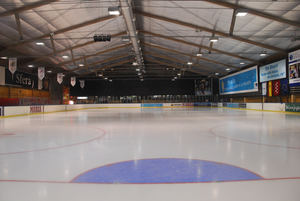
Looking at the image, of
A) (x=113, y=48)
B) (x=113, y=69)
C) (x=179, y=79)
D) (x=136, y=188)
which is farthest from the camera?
(x=179, y=79)

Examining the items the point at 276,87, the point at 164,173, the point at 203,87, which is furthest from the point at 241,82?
the point at 164,173

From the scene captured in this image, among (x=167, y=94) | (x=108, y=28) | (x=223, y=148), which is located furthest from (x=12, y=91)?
(x=223, y=148)

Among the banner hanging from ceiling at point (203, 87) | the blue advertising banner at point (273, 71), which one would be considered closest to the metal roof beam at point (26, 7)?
the blue advertising banner at point (273, 71)

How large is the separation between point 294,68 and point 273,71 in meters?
3.74

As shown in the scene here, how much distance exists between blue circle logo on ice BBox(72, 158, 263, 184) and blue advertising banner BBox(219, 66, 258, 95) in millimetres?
25891

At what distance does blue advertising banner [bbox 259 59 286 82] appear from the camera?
2208cm

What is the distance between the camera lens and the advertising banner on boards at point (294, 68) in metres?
19.5

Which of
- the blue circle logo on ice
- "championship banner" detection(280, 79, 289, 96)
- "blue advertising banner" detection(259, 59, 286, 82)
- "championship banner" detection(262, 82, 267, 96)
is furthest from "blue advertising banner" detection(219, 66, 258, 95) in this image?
the blue circle logo on ice

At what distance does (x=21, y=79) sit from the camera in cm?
2952

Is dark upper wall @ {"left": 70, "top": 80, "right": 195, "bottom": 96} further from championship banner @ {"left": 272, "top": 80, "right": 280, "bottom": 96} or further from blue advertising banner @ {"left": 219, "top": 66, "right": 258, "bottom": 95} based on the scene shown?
championship banner @ {"left": 272, "top": 80, "right": 280, "bottom": 96}

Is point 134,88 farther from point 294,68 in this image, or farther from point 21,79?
point 294,68

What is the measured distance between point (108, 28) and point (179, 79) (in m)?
26.7

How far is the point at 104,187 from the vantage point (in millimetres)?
3350

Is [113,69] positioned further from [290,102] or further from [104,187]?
[104,187]
